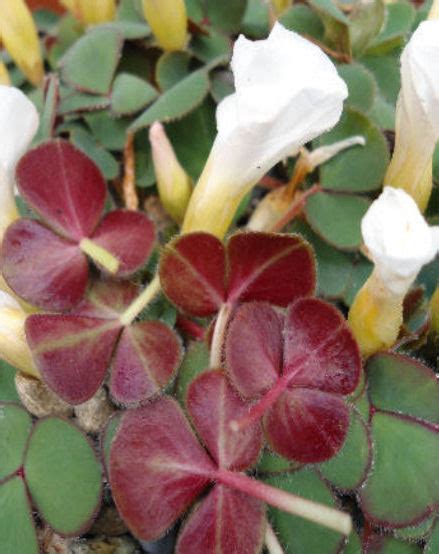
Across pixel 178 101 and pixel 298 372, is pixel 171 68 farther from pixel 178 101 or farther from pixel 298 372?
pixel 298 372

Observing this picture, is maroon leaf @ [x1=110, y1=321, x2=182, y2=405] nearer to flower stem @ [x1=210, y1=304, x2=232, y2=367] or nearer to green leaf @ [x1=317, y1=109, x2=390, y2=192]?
flower stem @ [x1=210, y1=304, x2=232, y2=367]

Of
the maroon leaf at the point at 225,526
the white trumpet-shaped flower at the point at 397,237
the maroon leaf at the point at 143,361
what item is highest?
the white trumpet-shaped flower at the point at 397,237

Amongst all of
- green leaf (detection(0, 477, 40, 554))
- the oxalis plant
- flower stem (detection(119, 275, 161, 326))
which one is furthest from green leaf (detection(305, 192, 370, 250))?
green leaf (detection(0, 477, 40, 554))

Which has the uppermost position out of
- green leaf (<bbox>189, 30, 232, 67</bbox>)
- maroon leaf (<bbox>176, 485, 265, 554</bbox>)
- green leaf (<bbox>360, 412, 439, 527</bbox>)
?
green leaf (<bbox>189, 30, 232, 67</bbox>)

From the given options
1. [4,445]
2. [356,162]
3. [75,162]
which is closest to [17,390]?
[4,445]

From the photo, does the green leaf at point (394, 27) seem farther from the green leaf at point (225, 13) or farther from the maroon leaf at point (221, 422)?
the maroon leaf at point (221, 422)

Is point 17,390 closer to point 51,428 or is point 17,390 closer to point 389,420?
point 51,428

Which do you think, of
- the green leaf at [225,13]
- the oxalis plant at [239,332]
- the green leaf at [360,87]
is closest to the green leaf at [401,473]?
the oxalis plant at [239,332]
